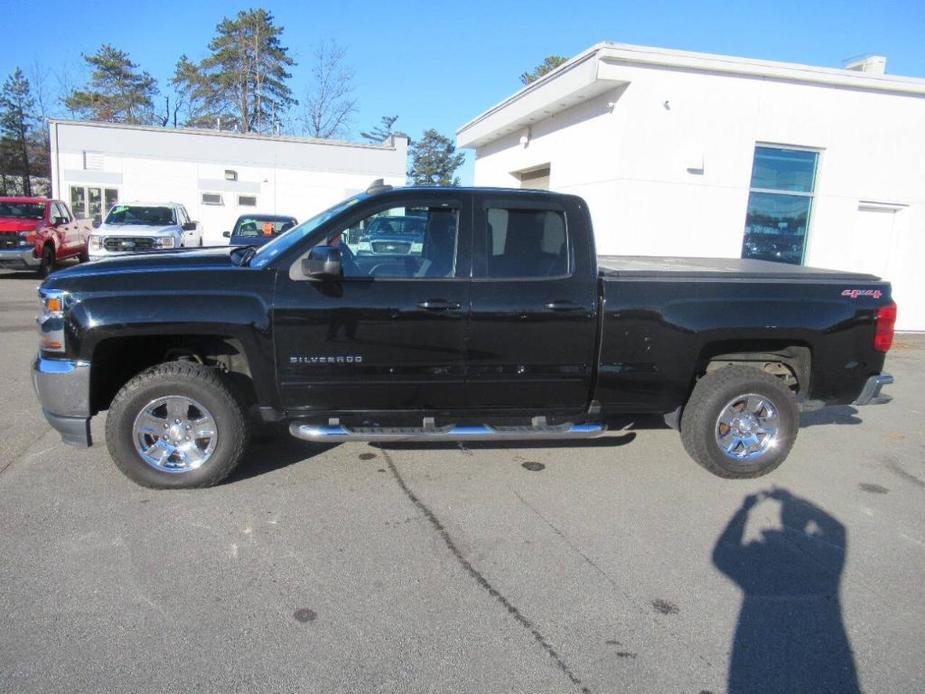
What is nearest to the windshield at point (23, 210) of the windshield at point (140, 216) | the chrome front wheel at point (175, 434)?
the windshield at point (140, 216)

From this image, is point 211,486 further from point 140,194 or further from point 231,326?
point 140,194

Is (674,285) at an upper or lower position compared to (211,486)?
upper

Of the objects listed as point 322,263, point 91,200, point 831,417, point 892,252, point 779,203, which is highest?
point 779,203

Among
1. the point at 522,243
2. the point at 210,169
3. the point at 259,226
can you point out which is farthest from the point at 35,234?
the point at 522,243

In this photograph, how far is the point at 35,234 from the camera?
1541cm

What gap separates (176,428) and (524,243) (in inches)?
102

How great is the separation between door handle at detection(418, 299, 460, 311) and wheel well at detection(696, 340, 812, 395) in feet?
6.12

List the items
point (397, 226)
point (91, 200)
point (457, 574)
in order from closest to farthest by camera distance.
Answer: point (457, 574)
point (397, 226)
point (91, 200)

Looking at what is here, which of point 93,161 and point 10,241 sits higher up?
point 93,161

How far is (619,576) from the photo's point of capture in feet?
11.3

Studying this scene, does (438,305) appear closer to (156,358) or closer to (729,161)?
(156,358)

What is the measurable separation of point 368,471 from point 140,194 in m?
25.5

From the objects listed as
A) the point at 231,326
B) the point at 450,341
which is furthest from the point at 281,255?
the point at 450,341

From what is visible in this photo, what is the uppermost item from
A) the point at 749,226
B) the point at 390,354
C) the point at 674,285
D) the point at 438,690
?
the point at 749,226
